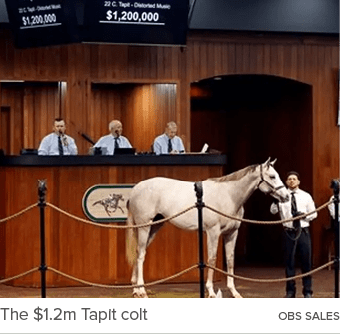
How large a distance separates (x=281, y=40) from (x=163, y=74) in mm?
1895

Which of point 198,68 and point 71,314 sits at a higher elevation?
point 198,68

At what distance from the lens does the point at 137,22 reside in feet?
53.3

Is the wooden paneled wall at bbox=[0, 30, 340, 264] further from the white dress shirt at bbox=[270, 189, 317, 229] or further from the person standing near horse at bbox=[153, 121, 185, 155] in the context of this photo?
the white dress shirt at bbox=[270, 189, 317, 229]

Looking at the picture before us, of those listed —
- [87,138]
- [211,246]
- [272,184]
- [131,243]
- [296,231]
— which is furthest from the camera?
[87,138]

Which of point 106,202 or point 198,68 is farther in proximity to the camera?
point 198,68

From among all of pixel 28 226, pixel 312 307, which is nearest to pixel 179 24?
pixel 28 226

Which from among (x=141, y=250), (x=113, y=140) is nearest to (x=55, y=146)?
(x=113, y=140)

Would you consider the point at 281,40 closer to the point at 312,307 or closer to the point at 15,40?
the point at 15,40

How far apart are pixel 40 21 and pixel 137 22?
4.33 feet

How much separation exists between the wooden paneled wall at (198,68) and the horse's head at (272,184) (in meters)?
3.39

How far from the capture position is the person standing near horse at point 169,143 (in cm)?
1636

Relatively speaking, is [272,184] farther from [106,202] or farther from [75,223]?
[75,223]

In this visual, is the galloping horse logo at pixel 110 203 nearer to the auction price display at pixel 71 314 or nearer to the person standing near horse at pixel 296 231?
the person standing near horse at pixel 296 231

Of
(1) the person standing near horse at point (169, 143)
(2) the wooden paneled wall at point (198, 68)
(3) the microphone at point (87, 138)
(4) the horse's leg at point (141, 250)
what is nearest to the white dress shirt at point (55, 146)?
(3) the microphone at point (87, 138)
